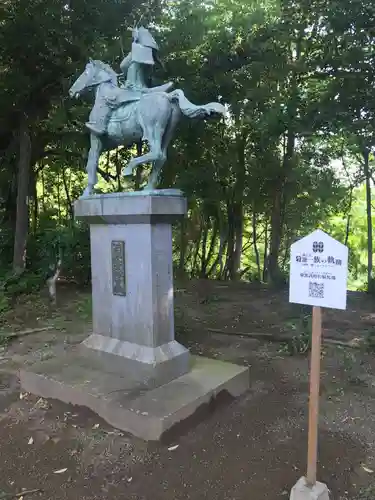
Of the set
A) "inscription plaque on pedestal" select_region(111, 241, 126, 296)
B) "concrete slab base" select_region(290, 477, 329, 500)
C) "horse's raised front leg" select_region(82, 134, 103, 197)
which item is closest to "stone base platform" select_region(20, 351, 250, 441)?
"inscription plaque on pedestal" select_region(111, 241, 126, 296)

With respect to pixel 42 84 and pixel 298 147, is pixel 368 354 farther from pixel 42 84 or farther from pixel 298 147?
pixel 42 84

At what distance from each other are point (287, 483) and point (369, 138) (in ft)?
17.3

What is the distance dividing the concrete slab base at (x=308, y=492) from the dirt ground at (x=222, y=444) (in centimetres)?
23

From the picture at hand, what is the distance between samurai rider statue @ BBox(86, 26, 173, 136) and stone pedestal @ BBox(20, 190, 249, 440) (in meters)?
0.72

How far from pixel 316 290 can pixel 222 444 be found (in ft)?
4.69

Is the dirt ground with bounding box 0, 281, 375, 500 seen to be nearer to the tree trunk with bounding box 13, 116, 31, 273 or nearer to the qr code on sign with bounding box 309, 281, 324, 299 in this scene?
the qr code on sign with bounding box 309, 281, 324, 299

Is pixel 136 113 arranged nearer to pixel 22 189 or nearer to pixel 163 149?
pixel 163 149

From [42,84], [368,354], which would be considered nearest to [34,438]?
[368,354]

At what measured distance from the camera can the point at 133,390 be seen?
3449mm

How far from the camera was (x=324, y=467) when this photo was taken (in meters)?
2.76

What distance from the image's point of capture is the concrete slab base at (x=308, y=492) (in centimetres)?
225

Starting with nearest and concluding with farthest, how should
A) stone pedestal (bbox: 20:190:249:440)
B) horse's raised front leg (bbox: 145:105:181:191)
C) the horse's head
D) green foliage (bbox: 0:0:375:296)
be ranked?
stone pedestal (bbox: 20:190:249:440) < horse's raised front leg (bbox: 145:105:181:191) < the horse's head < green foliage (bbox: 0:0:375:296)

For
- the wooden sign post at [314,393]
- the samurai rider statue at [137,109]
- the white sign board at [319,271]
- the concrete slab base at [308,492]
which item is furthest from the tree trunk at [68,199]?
the concrete slab base at [308,492]

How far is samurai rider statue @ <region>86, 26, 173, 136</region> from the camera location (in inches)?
150
